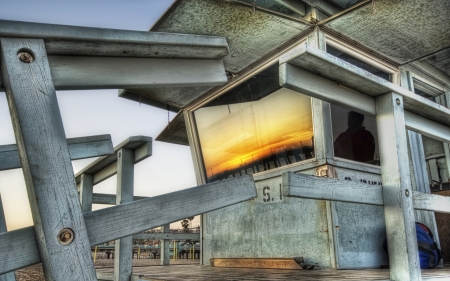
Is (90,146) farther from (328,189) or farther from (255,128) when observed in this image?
(255,128)

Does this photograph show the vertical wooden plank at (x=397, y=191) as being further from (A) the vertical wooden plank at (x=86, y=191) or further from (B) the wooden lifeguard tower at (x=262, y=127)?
(A) the vertical wooden plank at (x=86, y=191)

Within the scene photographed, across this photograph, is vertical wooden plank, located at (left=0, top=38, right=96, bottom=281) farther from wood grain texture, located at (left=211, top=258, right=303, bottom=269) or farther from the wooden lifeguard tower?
wood grain texture, located at (left=211, top=258, right=303, bottom=269)

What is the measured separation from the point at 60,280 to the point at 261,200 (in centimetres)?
358

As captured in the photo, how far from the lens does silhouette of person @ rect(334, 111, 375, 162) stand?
3.84 meters

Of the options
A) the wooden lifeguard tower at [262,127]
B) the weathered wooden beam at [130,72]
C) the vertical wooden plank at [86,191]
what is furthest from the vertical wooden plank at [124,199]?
the weathered wooden beam at [130,72]

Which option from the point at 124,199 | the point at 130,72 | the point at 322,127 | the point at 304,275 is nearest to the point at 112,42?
the point at 130,72

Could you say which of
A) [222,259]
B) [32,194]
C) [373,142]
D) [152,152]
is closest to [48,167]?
[32,194]

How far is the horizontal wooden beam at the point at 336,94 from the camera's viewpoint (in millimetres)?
1598

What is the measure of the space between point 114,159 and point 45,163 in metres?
3.30

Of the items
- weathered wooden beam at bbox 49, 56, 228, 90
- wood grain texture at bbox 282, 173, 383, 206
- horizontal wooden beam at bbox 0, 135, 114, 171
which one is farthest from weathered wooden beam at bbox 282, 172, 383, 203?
horizontal wooden beam at bbox 0, 135, 114, 171

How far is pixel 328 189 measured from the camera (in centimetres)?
163

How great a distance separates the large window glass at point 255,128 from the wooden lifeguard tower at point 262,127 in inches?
0.8

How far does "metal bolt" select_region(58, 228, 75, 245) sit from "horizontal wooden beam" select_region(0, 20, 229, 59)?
54 centimetres

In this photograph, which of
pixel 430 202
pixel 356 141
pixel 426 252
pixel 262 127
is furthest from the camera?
pixel 262 127
